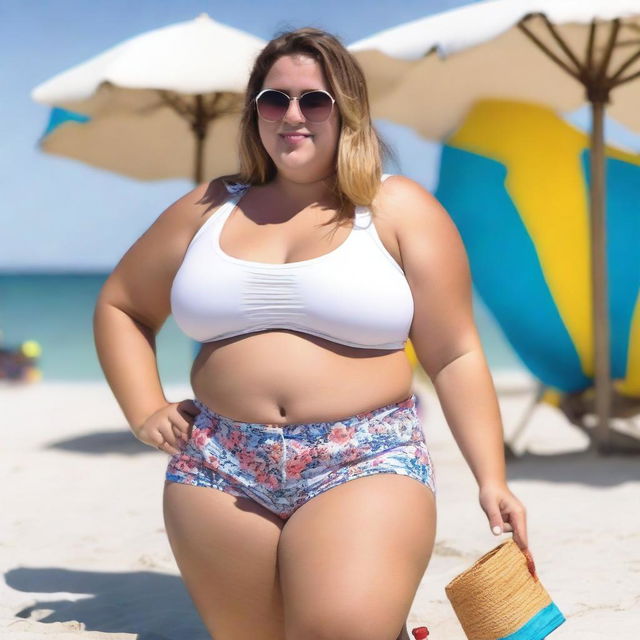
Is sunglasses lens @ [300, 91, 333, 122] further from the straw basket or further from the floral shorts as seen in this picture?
the straw basket

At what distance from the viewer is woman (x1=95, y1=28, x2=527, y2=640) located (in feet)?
6.98

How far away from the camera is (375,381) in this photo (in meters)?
2.22

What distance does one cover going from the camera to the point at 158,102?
7816mm

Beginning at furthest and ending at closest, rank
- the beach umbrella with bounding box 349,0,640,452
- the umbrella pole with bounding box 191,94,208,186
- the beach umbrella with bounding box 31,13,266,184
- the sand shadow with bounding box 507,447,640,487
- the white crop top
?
the umbrella pole with bounding box 191,94,208,186, the beach umbrella with bounding box 31,13,266,184, the sand shadow with bounding box 507,447,640,487, the beach umbrella with bounding box 349,0,640,452, the white crop top

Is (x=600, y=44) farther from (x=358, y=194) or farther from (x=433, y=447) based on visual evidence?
(x=358, y=194)

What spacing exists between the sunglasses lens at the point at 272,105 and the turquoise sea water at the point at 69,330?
13201mm

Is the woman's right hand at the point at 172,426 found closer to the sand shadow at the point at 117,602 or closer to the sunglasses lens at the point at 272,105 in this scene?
the sunglasses lens at the point at 272,105

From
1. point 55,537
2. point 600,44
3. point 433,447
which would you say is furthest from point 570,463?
point 55,537

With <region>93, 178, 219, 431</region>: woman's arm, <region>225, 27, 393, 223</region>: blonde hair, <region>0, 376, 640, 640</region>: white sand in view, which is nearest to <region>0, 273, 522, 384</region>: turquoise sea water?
<region>0, 376, 640, 640</region>: white sand

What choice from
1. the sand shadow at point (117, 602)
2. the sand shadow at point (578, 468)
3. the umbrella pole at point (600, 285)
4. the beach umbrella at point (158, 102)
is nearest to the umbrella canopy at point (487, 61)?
the umbrella pole at point (600, 285)

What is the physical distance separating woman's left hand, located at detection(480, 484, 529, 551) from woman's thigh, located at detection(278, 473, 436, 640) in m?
0.13

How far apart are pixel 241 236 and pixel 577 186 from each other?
465 cm

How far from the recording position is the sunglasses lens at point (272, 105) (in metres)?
2.29

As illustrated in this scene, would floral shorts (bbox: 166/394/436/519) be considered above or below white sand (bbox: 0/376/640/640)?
above
